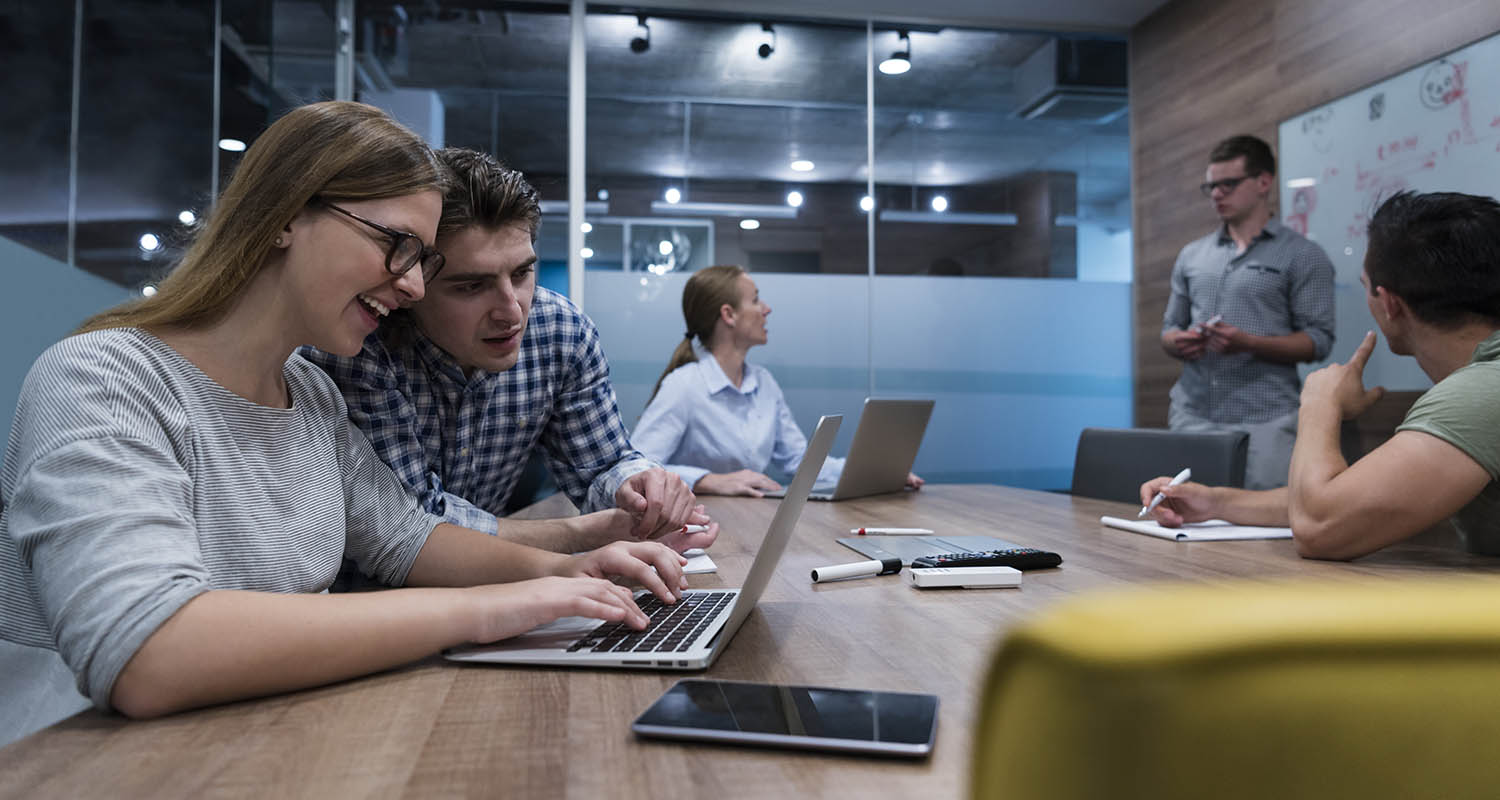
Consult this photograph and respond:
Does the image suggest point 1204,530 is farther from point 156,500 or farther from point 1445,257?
point 156,500

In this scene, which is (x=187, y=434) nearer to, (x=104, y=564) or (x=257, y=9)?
(x=104, y=564)

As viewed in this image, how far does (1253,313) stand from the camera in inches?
142

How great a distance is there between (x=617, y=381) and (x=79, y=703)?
3.76m

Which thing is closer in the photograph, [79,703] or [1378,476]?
[79,703]

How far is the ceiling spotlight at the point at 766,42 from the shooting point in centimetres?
481

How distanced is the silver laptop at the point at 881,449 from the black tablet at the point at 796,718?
152 cm

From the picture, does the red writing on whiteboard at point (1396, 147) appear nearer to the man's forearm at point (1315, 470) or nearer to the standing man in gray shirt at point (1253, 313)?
the standing man in gray shirt at point (1253, 313)

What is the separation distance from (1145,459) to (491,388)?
1813mm

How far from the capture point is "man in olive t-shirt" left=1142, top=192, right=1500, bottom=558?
1.33m

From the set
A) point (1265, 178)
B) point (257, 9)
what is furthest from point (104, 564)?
point (257, 9)

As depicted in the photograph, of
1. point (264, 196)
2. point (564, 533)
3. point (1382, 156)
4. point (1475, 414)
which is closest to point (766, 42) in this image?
point (1382, 156)

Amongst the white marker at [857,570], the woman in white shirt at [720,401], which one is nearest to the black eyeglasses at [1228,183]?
the woman in white shirt at [720,401]

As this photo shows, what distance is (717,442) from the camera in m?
3.07

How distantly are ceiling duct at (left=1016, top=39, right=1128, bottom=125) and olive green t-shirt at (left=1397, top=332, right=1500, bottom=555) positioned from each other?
12.7 feet
